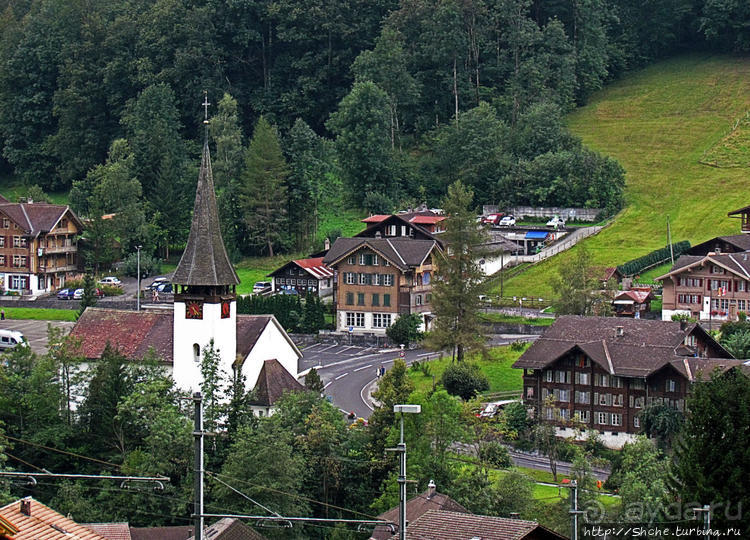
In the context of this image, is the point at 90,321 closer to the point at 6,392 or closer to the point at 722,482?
the point at 6,392

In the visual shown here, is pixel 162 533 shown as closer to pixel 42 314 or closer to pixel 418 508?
pixel 418 508

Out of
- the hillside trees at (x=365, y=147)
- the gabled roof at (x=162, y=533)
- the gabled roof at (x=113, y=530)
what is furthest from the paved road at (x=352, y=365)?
the hillside trees at (x=365, y=147)

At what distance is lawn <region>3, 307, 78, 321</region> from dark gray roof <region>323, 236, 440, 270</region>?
1665 cm

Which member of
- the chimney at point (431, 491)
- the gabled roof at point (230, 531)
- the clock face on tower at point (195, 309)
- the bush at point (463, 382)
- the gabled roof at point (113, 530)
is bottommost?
the gabled roof at point (230, 531)

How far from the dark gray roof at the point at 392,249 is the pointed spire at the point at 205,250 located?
2477cm

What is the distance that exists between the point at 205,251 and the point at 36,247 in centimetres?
4238

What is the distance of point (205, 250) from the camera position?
62.8m

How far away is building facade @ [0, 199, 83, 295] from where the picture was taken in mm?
101750

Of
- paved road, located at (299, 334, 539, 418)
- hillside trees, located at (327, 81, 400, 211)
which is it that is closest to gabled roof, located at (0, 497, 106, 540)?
paved road, located at (299, 334, 539, 418)

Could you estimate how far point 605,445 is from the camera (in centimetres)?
6444

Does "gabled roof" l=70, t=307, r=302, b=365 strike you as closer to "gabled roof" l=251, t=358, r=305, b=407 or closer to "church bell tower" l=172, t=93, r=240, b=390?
"gabled roof" l=251, t=358, r=305, b=407

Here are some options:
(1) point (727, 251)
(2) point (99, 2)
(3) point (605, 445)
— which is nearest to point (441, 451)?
(3) point (605, 445)

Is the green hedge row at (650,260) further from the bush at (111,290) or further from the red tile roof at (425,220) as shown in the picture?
the bush at (111,290)

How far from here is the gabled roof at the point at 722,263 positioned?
8176 centimetres
